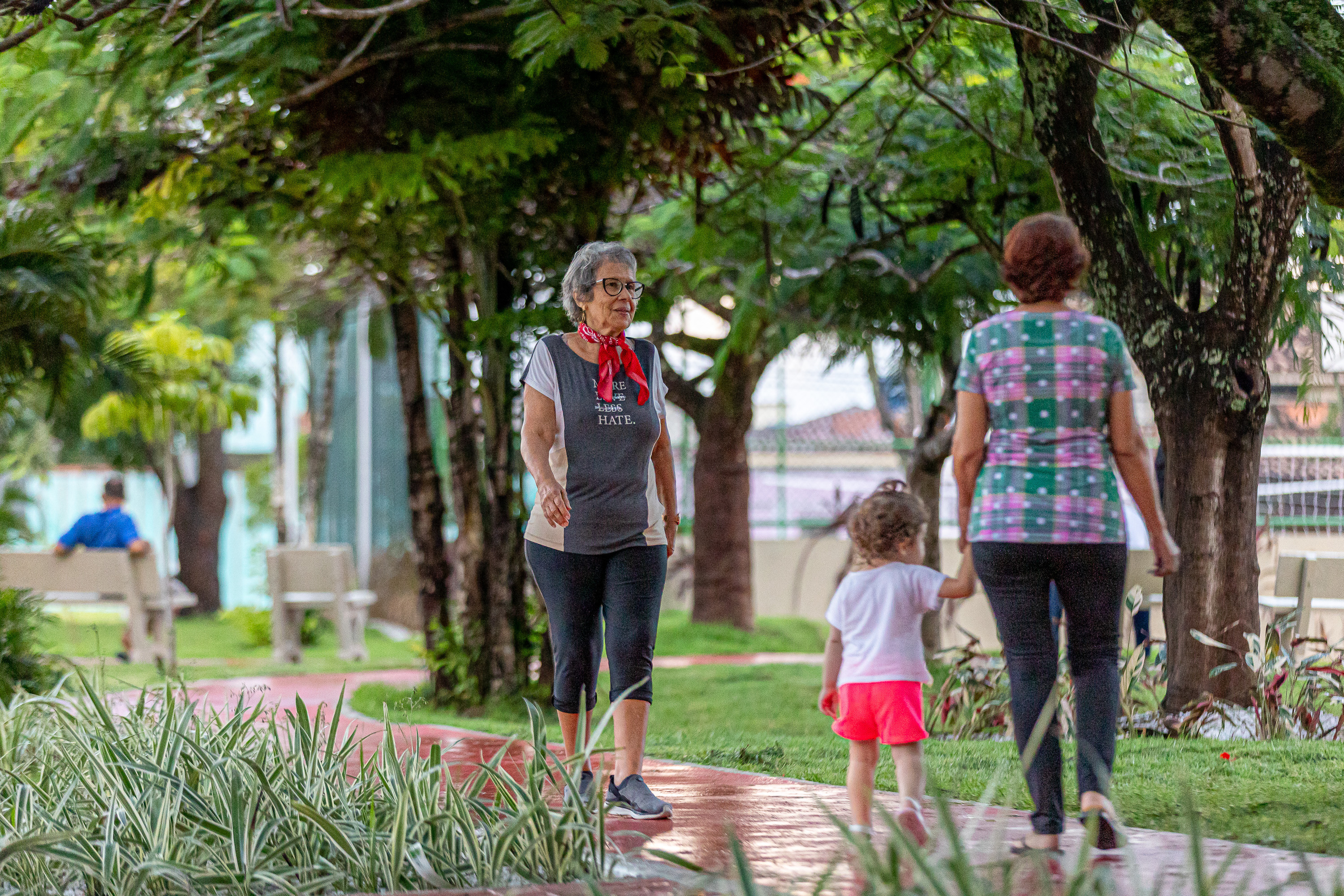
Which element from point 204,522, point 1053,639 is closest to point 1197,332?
point 1053,639

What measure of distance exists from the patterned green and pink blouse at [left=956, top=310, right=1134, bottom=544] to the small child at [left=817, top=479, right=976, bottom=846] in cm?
23

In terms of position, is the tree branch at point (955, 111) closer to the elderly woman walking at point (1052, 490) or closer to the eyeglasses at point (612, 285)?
the eyeglasses at point (612, 285)

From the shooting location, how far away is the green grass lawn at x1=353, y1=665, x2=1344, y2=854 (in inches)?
165

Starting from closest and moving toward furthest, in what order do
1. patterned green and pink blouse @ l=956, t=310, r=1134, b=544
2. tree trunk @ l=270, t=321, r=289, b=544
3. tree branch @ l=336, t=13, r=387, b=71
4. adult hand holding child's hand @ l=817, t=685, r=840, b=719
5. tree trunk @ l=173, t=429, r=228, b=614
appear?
patterned green and pink blouse @ l=956, t=310, r=1134, b=544 < adult hand holding child's hand @ l=817, t=685, r=840, b=719 < tree branch @ l=336, t=13, r=387, b=71 < tree trunk @ l=270, t=321, r=289, b=544 < tree trunk @ l=173, t=429, r=228, b=614

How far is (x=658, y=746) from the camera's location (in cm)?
638

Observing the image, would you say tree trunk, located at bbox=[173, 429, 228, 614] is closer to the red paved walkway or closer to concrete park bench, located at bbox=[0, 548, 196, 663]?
concrete park bench, located at bbox=[0, 548, 196, 663]

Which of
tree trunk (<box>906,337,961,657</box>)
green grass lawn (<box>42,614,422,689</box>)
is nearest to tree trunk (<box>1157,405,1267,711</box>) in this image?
tree trunk (<box>906,337,961,657</box>)

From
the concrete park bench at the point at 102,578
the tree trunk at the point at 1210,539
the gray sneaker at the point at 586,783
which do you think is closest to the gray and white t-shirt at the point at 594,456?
the gray sneaker at the point at 586,783

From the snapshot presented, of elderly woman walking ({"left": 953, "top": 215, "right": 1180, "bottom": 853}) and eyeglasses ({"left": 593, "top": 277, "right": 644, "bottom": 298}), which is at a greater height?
eyeglasses ({"left": 593, "top": 277, "right": 644, "bottom": 298})

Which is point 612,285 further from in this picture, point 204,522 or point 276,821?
point 204,522

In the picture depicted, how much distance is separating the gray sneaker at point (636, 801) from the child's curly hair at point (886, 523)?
1059 millimetres

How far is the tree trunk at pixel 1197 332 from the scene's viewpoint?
21.2 feet

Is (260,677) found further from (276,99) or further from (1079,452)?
(1079,452)

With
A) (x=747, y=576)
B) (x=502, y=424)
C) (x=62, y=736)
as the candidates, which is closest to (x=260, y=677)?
(x=502, y=424)
